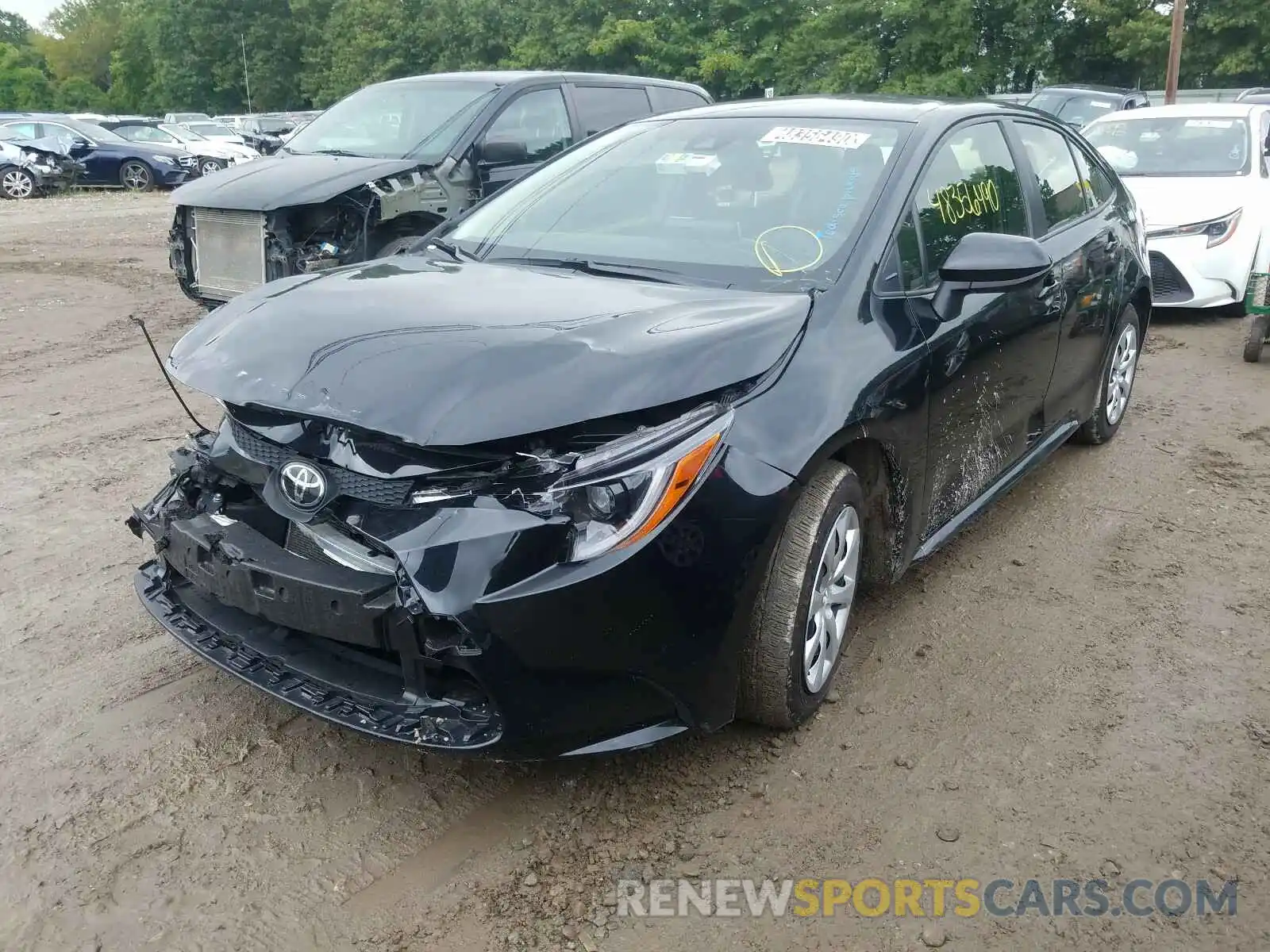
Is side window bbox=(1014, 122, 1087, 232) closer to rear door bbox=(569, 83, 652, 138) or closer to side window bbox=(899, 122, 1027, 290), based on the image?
side window bbox=(899, 122, 1027, 290)

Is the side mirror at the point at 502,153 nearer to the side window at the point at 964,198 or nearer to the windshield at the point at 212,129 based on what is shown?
the side window at the point at 964,198

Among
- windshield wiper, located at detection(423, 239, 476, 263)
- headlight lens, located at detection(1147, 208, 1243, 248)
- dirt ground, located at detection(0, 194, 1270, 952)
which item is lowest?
dirt ground, located at detection(0, 194, 1270, 952)

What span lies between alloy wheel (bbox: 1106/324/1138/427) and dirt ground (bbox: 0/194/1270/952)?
1.32m

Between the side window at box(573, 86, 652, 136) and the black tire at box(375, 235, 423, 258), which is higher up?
the side window at box(573, 86, 652, 136)

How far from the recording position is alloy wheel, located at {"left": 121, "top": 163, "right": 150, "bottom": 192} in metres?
21.5

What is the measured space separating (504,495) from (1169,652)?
238cm

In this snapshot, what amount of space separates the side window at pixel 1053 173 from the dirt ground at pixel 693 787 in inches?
55.1

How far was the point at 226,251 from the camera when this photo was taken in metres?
7.36

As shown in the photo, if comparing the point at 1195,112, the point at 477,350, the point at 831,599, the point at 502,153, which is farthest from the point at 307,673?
the point at 1195,112

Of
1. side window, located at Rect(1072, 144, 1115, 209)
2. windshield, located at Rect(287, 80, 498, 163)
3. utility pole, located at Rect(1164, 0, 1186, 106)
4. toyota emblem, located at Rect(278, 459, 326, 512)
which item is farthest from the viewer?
utility pole, located at Rect(1164, 0, 1186, 106)

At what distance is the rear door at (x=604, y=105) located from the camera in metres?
8.52

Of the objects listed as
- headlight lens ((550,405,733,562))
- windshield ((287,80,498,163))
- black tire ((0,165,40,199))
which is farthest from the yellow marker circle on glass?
black tire ((0,165,40,199))

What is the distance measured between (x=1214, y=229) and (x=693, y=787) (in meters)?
7.41

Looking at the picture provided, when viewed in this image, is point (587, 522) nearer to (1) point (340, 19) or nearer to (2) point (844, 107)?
(2) point (844, 107)
